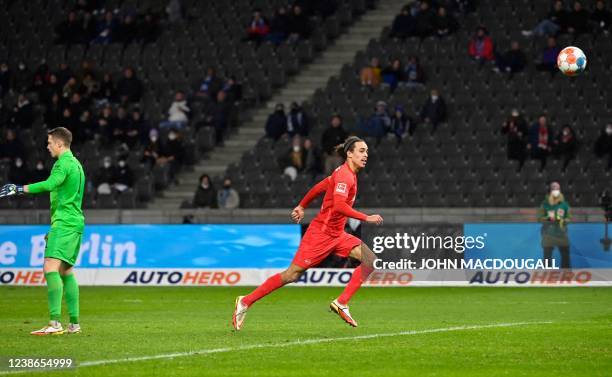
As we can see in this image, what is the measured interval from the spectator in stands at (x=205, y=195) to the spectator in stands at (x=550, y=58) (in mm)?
9426

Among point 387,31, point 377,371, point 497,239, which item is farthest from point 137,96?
point 377,371

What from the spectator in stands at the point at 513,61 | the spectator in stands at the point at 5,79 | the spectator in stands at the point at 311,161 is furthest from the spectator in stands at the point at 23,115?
the spectator in stands at the point at 513,61

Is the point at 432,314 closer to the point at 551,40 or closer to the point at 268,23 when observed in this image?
the point at 551,40

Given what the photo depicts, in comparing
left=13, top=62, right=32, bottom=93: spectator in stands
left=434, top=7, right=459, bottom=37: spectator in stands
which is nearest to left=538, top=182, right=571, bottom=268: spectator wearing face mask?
left=434, top=7, right=459, bottom=37: spectator in stands

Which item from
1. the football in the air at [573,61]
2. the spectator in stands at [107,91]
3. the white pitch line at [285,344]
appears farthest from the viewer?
the spectator in stands at [107,91]

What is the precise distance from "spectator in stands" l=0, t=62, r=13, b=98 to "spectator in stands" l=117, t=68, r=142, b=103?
12.8 feet

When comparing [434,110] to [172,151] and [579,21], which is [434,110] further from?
[172,151]

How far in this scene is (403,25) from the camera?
3466cm

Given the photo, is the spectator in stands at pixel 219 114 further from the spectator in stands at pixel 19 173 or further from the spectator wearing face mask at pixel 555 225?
the spectator wearing face mask at pixel 555 225

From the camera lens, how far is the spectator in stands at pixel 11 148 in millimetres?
33750

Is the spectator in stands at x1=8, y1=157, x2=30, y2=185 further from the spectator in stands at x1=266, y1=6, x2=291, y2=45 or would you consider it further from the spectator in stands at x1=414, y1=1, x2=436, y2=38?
the spectator in stands at x1=414, y1=1, x2=436, y2=38

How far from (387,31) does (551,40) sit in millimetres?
5263

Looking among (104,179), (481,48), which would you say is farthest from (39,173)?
(481,48)

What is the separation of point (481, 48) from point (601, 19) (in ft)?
10.9
